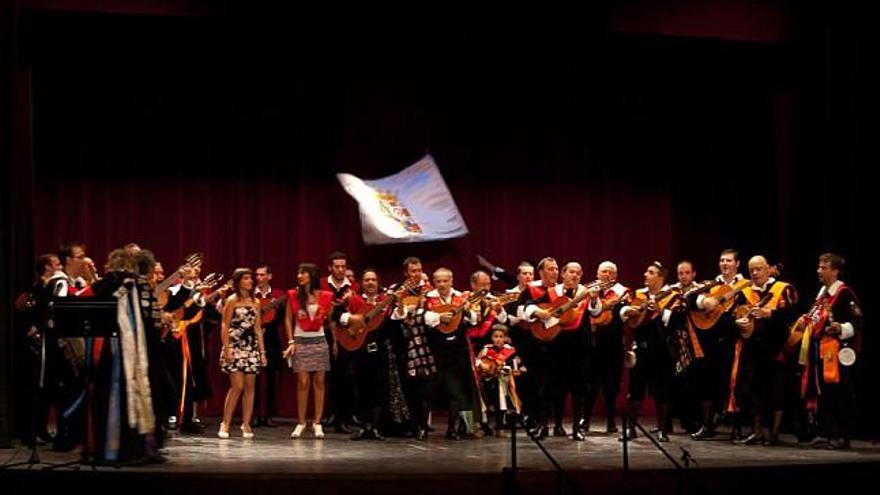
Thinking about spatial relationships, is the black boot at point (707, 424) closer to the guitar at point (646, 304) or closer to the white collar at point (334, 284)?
the guitar at point (646, 304)

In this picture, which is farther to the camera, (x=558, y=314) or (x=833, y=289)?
(x=558, y=314)

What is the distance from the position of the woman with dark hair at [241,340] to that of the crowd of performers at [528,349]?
0.04ft

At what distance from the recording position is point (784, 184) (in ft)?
44.8

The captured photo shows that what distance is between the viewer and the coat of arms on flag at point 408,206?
14.0 metres

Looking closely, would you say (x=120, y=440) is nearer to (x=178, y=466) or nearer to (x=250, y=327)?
(x=178, y=466)

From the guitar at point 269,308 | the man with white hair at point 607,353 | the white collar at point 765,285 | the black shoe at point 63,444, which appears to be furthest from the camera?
the guitar at point 269,308

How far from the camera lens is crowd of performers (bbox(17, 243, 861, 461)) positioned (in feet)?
36.6

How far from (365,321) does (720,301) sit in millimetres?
3113

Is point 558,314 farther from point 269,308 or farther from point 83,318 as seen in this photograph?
point 83,318

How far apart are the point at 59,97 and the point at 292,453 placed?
542 centimetres

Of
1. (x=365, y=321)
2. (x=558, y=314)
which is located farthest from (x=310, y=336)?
(x=558, y=314)

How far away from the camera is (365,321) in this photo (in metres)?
11.6

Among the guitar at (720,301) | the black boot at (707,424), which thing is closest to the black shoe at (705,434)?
the black boot at (707,424)

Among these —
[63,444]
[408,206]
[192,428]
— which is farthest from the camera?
[408,206]
